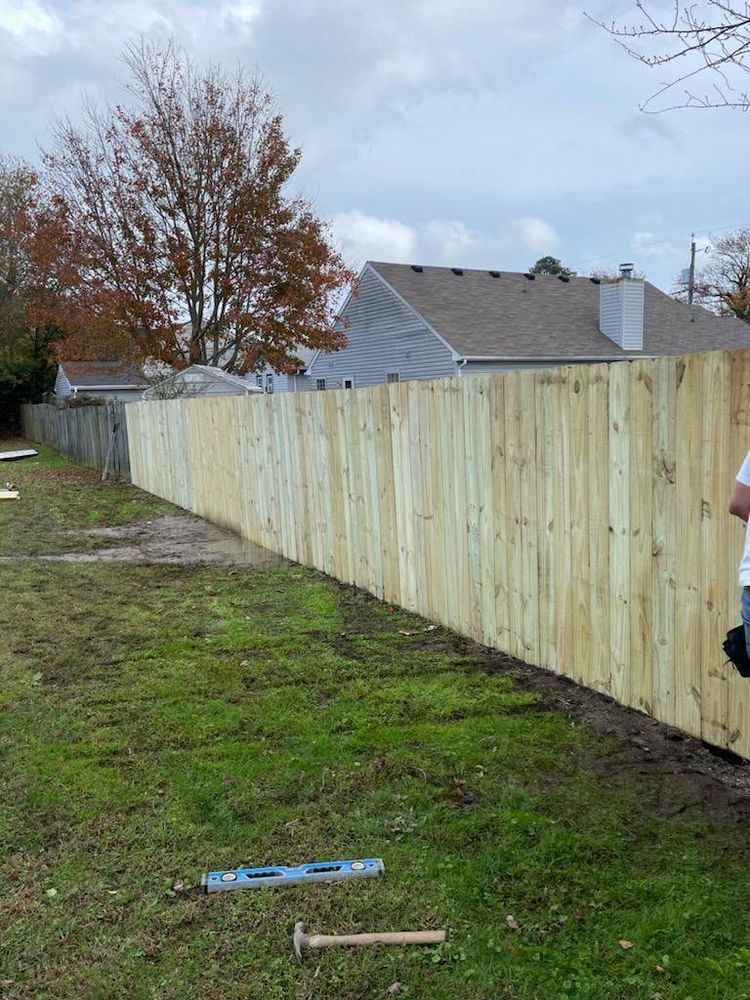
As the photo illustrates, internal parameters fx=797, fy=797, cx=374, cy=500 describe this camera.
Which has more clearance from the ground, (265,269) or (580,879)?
(265,269)

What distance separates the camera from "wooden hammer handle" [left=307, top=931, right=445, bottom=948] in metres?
2.34

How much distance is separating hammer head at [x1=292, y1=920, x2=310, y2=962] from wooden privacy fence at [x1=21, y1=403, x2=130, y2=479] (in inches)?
583

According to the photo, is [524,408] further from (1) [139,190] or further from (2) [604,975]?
(1) [139,190]

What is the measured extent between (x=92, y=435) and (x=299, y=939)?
1850cm

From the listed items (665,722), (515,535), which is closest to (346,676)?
(515,535)

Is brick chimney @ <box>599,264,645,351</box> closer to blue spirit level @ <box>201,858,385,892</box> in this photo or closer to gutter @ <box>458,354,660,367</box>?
gutter @ <box>458,354,660,367</box>

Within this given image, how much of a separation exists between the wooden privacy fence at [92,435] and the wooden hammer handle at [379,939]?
14878 mm

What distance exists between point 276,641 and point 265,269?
17483mm

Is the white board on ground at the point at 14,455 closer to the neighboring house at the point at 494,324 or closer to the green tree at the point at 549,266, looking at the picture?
the neighboring house at the point at 494,324

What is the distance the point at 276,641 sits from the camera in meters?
5.27

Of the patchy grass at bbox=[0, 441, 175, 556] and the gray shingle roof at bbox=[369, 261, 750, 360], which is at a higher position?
the gray shingle roof at bbox=[369, 261, 750, 360]

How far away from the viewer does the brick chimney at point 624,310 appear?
72.2 ft

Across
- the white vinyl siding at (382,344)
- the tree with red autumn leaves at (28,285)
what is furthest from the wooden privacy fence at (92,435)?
the white vinyl siding at (382,344)

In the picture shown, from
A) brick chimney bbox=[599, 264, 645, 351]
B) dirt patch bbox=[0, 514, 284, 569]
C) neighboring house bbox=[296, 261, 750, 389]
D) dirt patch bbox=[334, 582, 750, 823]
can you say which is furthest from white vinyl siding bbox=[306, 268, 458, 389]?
dirt patch bbox=[334, 582, 750, 823]
